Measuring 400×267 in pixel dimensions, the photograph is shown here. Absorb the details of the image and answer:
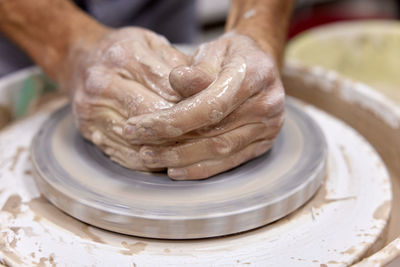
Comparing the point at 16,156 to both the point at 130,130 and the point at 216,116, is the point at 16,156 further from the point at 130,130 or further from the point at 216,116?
the point at 216,116

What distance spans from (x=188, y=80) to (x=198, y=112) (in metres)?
0.06

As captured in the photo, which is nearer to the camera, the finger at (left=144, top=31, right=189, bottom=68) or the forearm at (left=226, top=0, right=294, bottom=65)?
the finger at (left=144, top=31, right=189, bottom=68)

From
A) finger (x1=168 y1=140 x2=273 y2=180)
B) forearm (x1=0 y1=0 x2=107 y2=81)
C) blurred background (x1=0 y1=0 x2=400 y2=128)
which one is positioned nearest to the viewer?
finger (x1=168 y1=140 x2=273 y2=180)

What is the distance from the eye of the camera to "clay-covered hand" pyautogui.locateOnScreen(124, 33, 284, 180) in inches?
29.8

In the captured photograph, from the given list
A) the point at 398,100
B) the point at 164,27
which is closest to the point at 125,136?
the point at 164,27

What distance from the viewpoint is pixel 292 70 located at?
1528mm

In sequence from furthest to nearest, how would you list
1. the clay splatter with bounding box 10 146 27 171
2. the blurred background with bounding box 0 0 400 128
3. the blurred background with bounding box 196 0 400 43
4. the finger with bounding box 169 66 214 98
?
the blurred background with bounding box 196 0 400 43
the blurred background with bounding box 0 0 400 128
the clay splatter with bounding box 10 146 27 171
the finger with bounding box 169 66 214 98

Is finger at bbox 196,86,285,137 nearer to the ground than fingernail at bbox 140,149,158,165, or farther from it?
farther from it

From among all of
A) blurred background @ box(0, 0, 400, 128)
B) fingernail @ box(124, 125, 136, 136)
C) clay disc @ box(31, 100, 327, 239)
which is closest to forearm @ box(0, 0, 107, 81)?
blurred background @ box(0, 0, 400, 128)

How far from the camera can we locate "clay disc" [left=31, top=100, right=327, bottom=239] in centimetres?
78

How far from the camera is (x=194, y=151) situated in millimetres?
829

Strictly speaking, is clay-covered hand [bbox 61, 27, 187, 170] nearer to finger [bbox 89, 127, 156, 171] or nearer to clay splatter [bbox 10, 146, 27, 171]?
finger [bbox 89, 127, 156, 171]

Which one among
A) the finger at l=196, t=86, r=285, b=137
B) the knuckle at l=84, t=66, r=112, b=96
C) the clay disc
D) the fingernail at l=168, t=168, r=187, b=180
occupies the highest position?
the knuckle at l=84, t=66, r=112, b=96

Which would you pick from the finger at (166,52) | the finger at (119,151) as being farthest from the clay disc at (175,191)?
the finger at (166,52)
